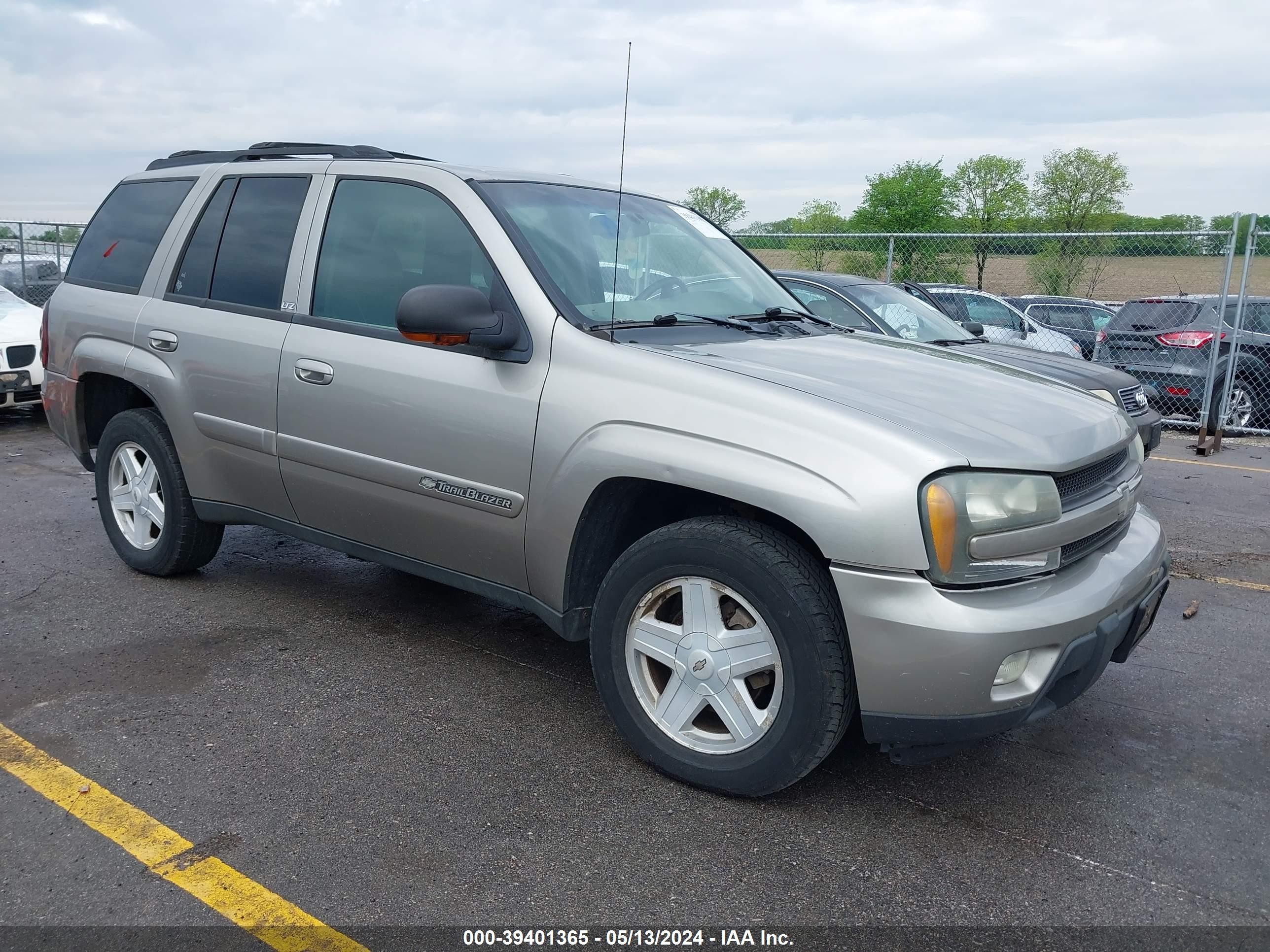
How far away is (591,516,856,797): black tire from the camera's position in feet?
8.96

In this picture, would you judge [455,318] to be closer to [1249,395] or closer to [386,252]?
[386,252]

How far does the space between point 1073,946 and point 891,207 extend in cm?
7487

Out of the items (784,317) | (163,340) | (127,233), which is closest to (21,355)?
(127,233)

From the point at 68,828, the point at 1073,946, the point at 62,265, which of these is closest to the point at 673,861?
the point at 1073,946

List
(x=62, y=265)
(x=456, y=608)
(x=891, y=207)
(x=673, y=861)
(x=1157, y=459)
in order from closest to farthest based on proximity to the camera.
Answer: (x=673, y=861), (x=456, y=608), (x=1157, y=459), (x=62, y=265), (x=891, y=207)

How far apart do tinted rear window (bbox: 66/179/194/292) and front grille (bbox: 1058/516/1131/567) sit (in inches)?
155

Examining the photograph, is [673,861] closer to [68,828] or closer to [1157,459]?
[68,828]

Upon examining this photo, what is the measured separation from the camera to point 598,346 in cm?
322

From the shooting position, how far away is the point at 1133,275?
50.3 ft

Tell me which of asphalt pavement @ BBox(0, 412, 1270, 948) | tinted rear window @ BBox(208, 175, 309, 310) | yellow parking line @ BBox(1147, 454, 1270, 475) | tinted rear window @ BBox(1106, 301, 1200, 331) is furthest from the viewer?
tinted rear window @ BBox(1106, 301, 1200, 331)

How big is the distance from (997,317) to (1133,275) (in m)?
Answer: 2.81

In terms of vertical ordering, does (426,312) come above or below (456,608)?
above

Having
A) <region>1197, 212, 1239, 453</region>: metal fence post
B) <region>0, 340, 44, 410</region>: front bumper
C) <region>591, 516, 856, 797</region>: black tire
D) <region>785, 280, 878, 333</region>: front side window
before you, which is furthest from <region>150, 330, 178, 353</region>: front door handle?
<region>1197, 212, 1239, 453</region>: metal fence post

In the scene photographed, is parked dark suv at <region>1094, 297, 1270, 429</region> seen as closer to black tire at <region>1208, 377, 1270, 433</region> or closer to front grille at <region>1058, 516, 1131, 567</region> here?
black tire at <region>1208, 377, 1270, 433</region>
